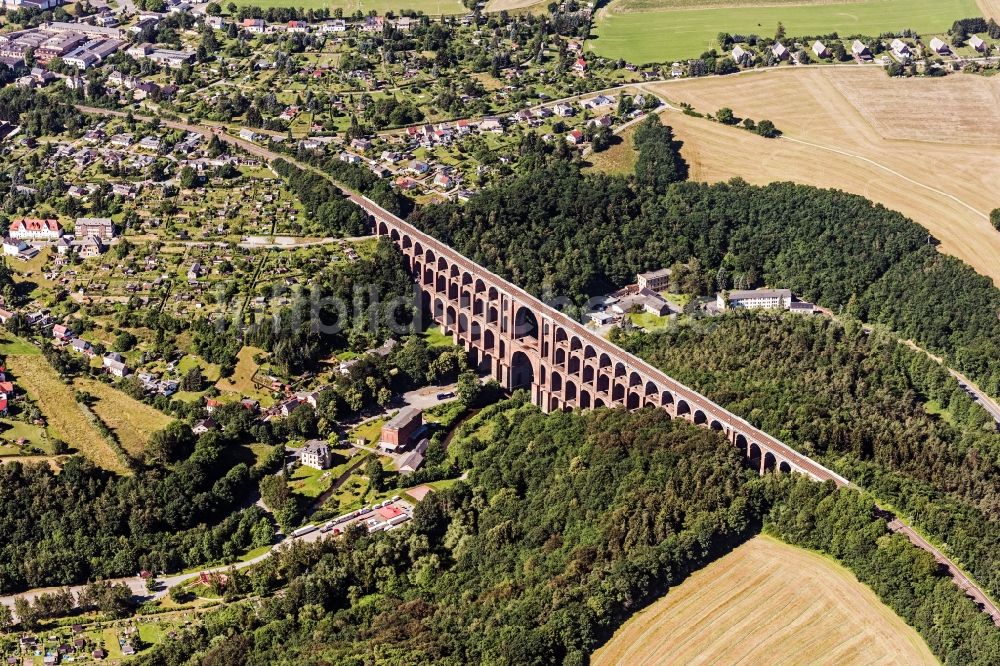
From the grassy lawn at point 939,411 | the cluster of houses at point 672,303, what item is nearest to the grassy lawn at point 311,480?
the cluster of houses at point 672,303

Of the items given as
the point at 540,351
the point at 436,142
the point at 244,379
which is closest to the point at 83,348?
the point at 244,379

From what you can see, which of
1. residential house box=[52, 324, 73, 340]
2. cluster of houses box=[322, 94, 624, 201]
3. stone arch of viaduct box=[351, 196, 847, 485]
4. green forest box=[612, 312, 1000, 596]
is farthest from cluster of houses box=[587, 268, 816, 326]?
residential house box=[52, 324, 73, 340]

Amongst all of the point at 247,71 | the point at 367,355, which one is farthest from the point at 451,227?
the point at 247,71

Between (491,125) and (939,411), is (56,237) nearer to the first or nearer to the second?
(491,125)

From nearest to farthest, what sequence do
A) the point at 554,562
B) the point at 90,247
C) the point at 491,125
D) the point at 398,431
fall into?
the point at 554,562, the point at 398,431, the point at 90,247, the point at 491,125

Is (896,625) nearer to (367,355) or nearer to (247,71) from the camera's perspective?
(367,355)

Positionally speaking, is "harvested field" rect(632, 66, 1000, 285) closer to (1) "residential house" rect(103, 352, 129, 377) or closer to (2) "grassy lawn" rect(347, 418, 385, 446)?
(2) "grassy lawn" rect(347, 418, 385, 446)

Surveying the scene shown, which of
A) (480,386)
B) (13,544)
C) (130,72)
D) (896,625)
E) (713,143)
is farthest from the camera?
(130,72)
